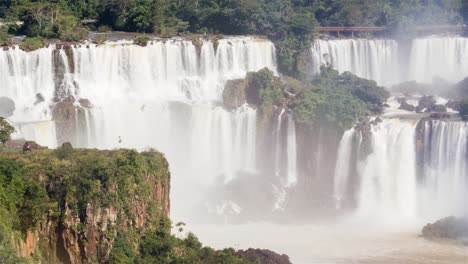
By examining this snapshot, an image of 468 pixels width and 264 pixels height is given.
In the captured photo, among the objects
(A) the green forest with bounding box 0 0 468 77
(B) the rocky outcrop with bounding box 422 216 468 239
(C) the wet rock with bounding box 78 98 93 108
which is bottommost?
(B) the rocky outcrop with bounding box 422 216 468 239

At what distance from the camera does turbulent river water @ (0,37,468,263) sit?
48.3 meters

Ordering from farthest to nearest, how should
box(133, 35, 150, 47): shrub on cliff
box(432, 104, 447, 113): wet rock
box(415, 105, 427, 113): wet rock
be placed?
box(133, 35, 150, 47): shrub on cliff → box(415, 105, 427, 113): wet rock → box(432, 104, 447, 113): wet rock

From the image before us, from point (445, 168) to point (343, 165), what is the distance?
432 centimetres

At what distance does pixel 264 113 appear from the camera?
52.3 metres

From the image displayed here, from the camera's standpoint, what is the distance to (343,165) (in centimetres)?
5050

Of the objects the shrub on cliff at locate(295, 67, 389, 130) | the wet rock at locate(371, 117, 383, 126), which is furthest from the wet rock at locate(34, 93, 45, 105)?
the wet rock at locate(371, 117, 383, 126)

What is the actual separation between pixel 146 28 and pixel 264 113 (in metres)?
11.4

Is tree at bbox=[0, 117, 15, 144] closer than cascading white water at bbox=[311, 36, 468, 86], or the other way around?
tree at bbox=[0, 117, 15, 144]

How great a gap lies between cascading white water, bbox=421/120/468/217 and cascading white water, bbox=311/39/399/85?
12192mm

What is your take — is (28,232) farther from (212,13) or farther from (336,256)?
(212,13)

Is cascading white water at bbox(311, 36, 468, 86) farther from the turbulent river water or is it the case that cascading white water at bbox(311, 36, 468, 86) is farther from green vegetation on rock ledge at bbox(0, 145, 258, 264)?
green vegetation on rock ledge at bbox(0, 145, 258, 264)

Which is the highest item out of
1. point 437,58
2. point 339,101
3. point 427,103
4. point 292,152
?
point 437,58

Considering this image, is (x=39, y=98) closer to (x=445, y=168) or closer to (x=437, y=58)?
(x=445, y=168)

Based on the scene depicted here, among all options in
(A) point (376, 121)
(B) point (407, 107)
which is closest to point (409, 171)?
(A) point (376, 121)
